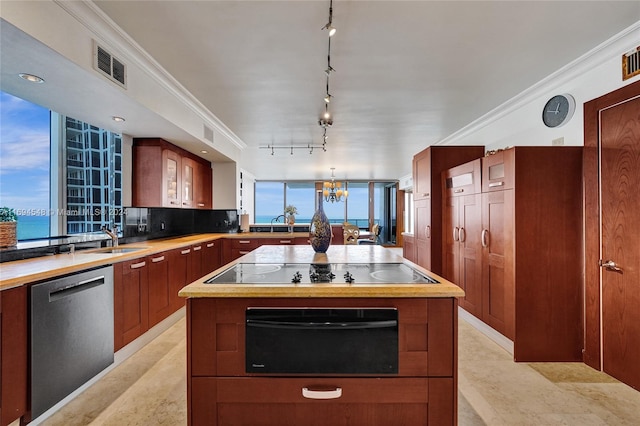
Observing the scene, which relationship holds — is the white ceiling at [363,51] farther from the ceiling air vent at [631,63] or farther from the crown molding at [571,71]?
the ceiling air vent at [631,63]

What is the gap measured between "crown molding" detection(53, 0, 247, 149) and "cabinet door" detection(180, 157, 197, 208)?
1160 millimetres

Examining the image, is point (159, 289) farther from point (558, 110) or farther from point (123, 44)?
point (558, 110)

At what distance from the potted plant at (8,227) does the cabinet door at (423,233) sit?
425cm

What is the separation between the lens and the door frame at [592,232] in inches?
96.4

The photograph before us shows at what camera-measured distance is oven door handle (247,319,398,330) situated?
1402 millimetres

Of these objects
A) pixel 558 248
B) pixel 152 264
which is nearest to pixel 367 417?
pixel 558 248

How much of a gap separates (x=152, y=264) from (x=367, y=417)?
102 inches

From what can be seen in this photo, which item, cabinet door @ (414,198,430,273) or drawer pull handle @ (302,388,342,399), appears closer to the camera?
drawer pull handle @ (302,388,342,399)

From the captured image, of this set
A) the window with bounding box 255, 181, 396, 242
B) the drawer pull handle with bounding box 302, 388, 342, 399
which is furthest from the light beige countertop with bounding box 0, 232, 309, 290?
the window with bounding box 255, 181, 396, 242

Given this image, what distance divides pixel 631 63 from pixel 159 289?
4.58 metres

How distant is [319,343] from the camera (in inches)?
55.7

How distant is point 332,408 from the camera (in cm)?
141

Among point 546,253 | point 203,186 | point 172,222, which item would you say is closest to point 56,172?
point 172,222

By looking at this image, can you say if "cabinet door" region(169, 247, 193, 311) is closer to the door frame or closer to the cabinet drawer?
the cabinet drawer
